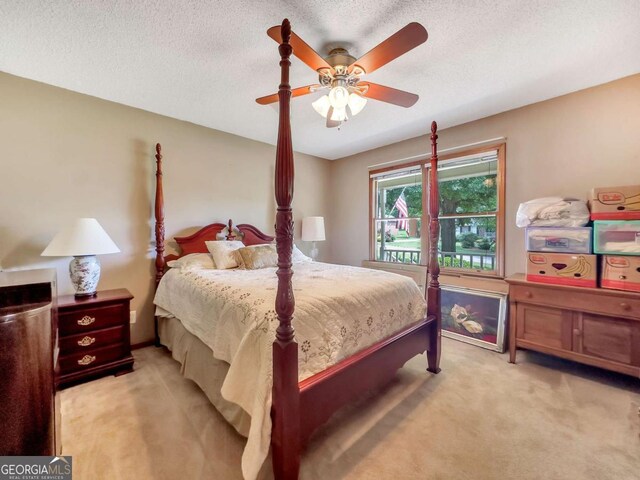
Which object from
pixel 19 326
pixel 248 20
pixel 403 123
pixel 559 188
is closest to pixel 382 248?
pixel 403 123

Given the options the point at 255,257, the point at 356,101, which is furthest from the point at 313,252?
the point at 356,101

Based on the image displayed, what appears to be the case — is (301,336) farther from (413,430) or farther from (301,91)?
(301,91)

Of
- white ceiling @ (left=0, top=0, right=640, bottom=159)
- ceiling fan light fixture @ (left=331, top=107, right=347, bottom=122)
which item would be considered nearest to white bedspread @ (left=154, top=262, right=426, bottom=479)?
ceiling fan light fixture @ (left=331, top=107, right=347, bottom=122)

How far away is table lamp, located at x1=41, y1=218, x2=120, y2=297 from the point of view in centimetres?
212

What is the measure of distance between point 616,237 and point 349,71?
2.38m

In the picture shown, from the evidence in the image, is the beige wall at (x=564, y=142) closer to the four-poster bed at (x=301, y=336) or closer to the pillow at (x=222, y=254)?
the four-poster bed at (x=301, y=336)

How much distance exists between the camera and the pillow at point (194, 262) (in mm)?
2746

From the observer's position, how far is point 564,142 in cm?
258

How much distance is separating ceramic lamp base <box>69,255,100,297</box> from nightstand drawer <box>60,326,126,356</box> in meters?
0.35

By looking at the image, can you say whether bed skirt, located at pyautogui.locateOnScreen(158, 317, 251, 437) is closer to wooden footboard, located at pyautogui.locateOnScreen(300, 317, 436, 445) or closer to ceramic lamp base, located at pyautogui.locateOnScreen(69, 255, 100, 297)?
wooden footboard, located at pyautogui.locateOnScreen(300, 317, 436, 445)

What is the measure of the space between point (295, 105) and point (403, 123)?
1311 mm

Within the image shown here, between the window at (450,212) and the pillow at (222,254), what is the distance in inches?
86.9

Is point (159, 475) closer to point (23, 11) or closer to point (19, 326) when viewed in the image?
point (19, 326)

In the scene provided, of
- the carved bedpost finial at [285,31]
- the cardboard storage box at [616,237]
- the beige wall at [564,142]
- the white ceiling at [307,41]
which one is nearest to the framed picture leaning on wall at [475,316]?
Result: the beige wall at [564,142]
